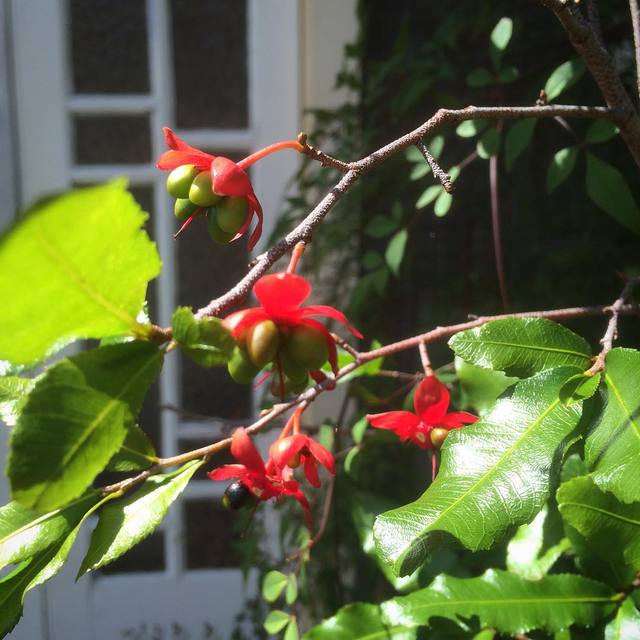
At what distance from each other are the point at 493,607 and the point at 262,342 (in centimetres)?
32

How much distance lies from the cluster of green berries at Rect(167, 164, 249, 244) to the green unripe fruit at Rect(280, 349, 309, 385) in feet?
0.36

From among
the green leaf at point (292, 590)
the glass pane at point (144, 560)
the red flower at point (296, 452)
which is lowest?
the glass pane at point (144, 560)

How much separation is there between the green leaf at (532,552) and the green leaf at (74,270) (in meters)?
0.47

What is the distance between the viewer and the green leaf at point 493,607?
50 cm

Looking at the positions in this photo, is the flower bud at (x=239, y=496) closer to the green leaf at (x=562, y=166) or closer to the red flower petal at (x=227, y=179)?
the red flower petal at (x=227, y=179)

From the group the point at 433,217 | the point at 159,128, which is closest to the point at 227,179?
the point at 433,217

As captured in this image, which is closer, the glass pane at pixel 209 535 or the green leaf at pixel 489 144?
the green leaf at pixel 489 144

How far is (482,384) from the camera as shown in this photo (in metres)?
0.63

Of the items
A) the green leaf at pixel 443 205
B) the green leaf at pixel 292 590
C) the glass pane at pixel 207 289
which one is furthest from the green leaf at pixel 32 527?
the glass pane at pixel 207 289

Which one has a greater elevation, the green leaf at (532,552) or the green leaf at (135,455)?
the green leaf at (135,455)

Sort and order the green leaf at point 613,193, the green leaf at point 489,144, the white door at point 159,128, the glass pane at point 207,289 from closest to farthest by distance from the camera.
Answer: the green leaf at point 613,193 → the green leaf at point 489,144 → the white door at point 159,128 → the glass pane at point 207,289

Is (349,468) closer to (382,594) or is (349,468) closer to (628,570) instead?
(628,570)

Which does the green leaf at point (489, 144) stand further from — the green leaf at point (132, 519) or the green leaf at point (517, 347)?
the green leaf at point (132, 519)

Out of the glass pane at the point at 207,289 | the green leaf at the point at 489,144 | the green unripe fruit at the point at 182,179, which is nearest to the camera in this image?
the green unripe fruit at the point at 182,179
